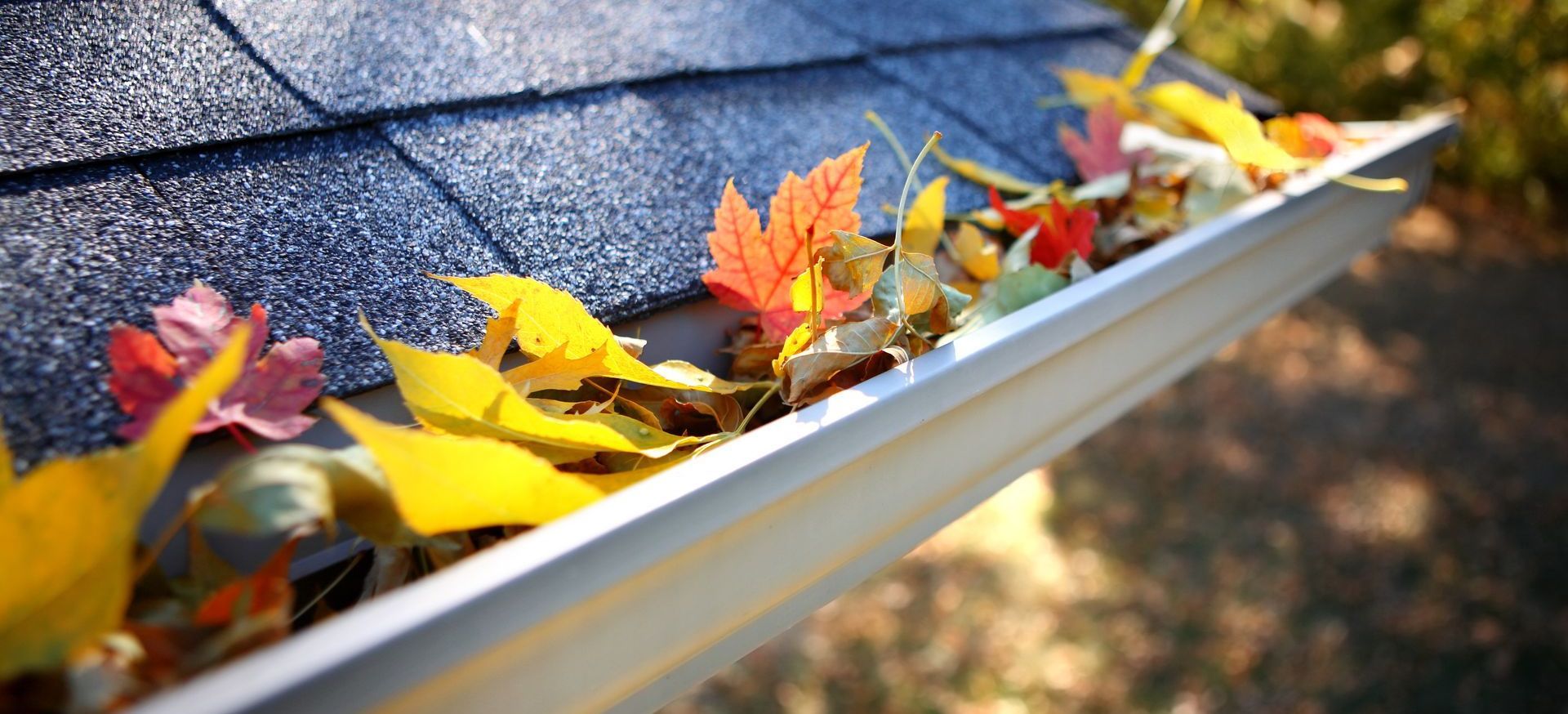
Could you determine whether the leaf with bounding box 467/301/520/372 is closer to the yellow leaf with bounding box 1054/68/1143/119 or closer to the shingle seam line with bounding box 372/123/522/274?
the shingle seam line with bounding box 372/123/522/274

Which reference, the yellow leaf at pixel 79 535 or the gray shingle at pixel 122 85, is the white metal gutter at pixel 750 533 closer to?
the yellow leaf at pixel 79 535

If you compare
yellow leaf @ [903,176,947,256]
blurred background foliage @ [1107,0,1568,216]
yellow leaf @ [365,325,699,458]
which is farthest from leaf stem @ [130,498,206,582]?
blurred background foliage @ [1107,0,1568,216]

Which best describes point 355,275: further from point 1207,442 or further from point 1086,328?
point 1207,442

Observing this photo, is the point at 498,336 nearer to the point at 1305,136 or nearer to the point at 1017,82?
the point at 1017,82

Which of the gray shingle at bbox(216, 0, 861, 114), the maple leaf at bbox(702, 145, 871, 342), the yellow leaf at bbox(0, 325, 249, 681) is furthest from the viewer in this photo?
the gray shingle at bbox(216, 0, 861, 114)

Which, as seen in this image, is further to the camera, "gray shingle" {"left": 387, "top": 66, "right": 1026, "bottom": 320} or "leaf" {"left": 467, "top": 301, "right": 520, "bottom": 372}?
"gray shingle" {"left": 387, "top": 66, "right": 1026, "bottom": 320}

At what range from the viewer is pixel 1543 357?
3938 mm

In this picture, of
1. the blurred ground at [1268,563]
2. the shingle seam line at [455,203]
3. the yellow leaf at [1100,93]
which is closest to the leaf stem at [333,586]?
the shingle seam line at [455,203]

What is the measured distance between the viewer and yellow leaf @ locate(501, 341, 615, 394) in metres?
0.64

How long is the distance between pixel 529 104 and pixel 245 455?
427mm

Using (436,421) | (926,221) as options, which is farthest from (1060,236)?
(436,421)

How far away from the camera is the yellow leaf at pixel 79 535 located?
16.1 inches

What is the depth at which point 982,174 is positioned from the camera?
1.04 metres

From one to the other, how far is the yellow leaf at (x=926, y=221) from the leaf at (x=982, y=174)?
0.41 ft
